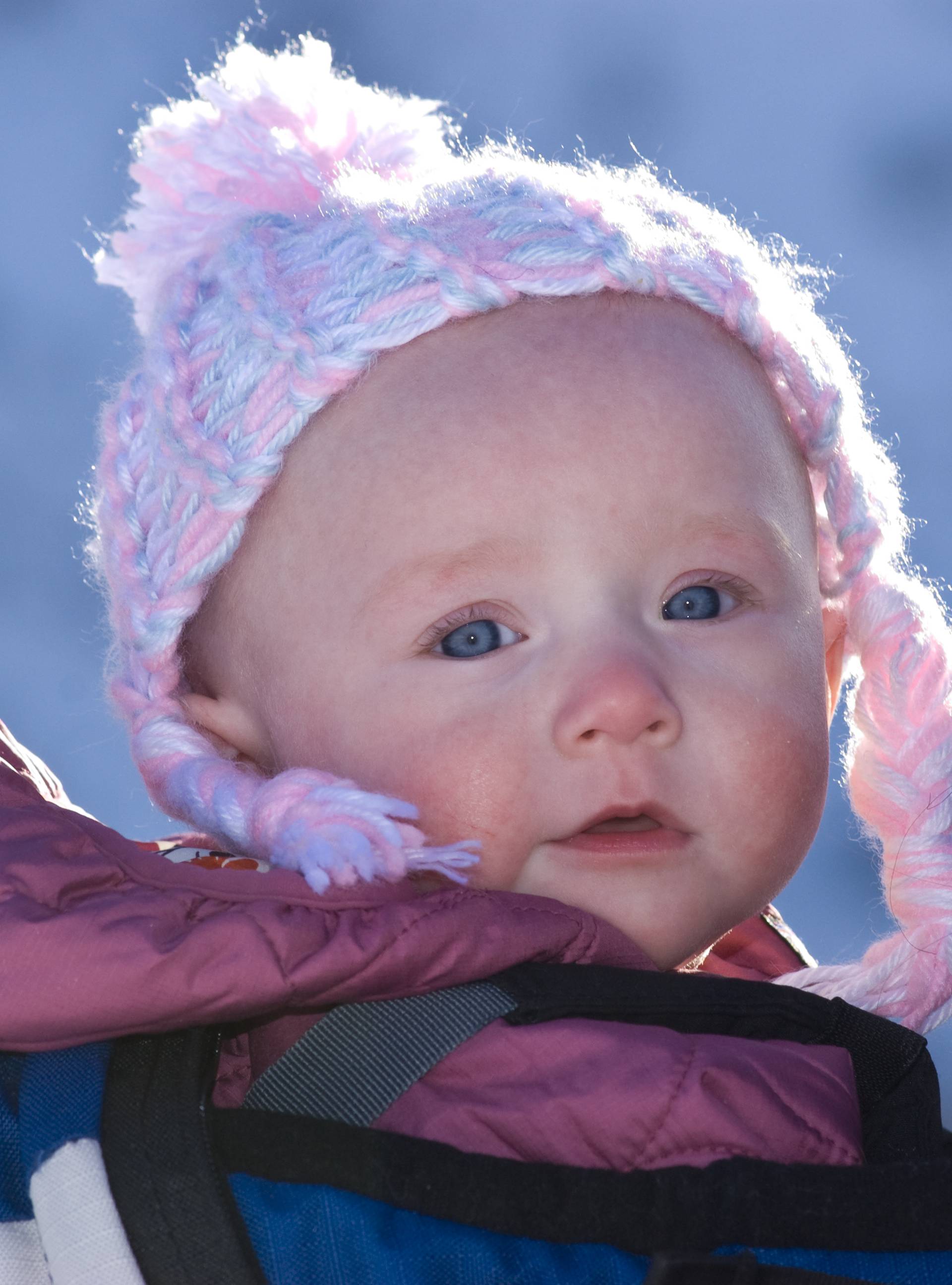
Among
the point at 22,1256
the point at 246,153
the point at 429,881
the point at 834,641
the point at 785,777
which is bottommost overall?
the point at 22,1256

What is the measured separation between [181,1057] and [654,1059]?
0.29m

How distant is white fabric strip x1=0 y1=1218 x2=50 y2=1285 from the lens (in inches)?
29.9

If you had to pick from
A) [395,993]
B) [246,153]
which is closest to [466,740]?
[395,993]

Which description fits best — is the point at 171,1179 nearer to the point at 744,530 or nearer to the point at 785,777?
the point at 785,777

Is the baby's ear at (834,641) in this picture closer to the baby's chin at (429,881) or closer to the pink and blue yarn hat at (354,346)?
the pink and blue yarn hat at (354,346)

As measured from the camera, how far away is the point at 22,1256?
0.77m

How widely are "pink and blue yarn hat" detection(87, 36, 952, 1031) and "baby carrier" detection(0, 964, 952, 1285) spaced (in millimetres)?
284

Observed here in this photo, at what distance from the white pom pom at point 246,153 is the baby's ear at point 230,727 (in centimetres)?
40

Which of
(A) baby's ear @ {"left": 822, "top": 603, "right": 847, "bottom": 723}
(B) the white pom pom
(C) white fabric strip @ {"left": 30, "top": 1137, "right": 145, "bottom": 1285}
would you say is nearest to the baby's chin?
(C) white fabric strip @ {"left": 30, "top": 1137, "right": 145, "bottom": 1285}

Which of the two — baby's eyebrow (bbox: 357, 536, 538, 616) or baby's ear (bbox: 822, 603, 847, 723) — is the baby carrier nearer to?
baby's eyebrow (bbox: 357, 536, 538, 616)

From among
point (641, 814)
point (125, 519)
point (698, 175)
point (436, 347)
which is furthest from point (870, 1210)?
point (698, 175)

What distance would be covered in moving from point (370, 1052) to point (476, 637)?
367 millimetres

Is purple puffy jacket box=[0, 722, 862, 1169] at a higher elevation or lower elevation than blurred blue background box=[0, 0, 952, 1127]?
lower

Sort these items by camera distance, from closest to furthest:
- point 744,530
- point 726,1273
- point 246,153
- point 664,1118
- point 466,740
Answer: point 726,1273 → point 664,1118 → point 466,740 → point 744,530 → point 246,153
